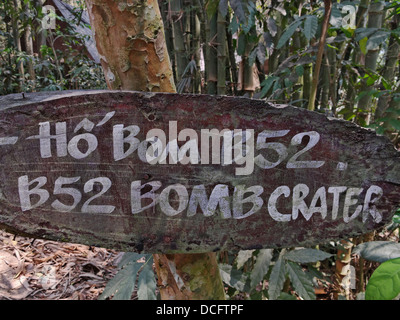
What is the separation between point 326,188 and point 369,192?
73 millimetres

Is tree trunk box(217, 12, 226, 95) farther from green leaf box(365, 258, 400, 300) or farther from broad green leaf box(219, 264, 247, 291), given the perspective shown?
green leaf box(365, 258, 400, 300)

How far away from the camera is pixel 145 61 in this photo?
0.60 m

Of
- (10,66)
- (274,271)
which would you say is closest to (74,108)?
(274,271)

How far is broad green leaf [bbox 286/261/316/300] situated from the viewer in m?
A: 0.68

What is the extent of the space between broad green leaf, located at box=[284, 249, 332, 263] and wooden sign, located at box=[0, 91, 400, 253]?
17 centimetres

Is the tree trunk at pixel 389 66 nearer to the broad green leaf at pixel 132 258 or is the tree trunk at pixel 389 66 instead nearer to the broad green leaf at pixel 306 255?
the broad green leaf at pixel 306 255

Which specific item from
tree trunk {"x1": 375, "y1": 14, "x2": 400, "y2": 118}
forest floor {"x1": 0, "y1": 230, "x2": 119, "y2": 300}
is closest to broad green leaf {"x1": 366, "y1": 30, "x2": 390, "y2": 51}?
tree trunk {"x1": 375, "y1": 14, "x2": 400, "y2": 118}

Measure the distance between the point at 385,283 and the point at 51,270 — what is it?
1391mm

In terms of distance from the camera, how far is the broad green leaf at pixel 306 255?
68cm

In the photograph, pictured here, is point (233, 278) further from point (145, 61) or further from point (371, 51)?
point (371, 51)

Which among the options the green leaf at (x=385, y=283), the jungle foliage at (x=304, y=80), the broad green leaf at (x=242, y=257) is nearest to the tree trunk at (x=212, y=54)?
the jungle foliage at (x=304, y=80)

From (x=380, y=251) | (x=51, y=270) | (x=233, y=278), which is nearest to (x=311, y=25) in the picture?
(x=380, y=251)

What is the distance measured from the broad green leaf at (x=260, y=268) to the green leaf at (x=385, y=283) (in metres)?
0.34

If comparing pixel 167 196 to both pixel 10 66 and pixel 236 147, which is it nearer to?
pixel 236 147
